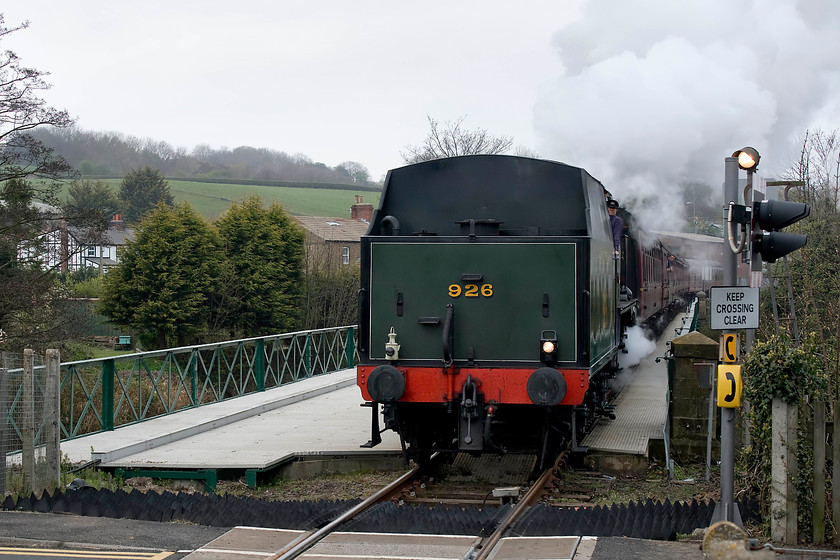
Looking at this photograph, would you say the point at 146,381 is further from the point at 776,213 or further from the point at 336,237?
the point at 336,237

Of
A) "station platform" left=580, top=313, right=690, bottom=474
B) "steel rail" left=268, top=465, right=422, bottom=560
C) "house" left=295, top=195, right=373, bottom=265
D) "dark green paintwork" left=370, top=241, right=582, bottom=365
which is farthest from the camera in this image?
"house" left=295, top=195, right=373, bottom=265

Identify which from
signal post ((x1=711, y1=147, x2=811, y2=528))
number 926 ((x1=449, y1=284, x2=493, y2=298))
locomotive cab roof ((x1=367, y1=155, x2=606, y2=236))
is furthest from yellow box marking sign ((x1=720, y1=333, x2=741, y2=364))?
locomotive cab roof ((x1=367, y1=155, x2=606, y2=236))

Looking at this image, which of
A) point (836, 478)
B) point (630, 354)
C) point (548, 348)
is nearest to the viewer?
point (836, 478)

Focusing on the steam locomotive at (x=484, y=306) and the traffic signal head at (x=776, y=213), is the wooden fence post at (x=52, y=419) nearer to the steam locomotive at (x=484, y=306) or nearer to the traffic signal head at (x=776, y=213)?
the steam locomotive at (x=484, y=306)

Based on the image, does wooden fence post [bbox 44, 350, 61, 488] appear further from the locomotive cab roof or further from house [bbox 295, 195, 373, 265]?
house [bbox 295, 195, 373, 265]

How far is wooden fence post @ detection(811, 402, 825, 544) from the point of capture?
6.39 m

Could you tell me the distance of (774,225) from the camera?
22.5ft

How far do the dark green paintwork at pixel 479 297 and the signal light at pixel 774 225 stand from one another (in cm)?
215

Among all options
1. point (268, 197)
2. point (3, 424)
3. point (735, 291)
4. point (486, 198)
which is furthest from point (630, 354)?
point (268, 197)

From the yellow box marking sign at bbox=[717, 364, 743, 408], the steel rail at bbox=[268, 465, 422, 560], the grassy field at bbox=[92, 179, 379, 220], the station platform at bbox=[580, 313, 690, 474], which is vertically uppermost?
the grassy field at bbox=[92, 179, 379, 220]

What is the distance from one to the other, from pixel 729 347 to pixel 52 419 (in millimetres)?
5995

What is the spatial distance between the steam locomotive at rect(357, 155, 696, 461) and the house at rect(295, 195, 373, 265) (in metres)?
29.0

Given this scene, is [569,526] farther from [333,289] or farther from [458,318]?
[333,289]

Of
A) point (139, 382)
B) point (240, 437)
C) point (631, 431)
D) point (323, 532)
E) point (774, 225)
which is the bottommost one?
point (240, 437)
